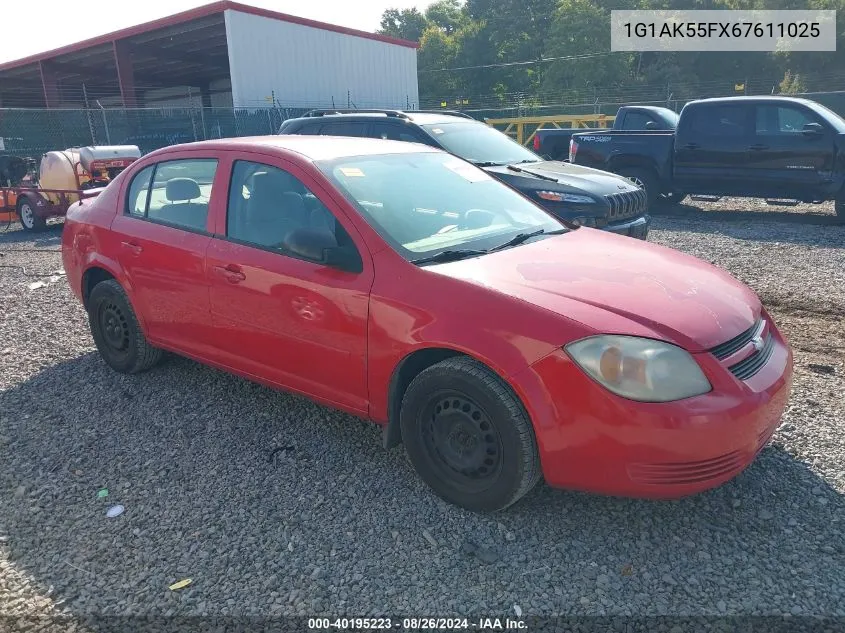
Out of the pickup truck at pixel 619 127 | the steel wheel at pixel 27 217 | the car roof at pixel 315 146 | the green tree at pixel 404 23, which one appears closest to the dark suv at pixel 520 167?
the car roof at pixel 315 146

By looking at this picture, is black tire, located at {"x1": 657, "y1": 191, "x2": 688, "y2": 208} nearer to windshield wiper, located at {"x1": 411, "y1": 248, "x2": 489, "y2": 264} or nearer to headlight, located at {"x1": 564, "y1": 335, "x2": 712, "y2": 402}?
windshield wiper, located at {"x1": 411, "y1": 248, "x2": 489, "y2": 264}

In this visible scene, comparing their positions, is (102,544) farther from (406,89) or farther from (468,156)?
(406,89)

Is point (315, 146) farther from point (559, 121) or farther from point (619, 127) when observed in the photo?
point (559, 121)

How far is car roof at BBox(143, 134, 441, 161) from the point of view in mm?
3775

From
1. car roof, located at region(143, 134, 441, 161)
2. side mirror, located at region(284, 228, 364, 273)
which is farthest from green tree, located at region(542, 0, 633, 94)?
side mirror, located at region(284, 228, 364, 273)

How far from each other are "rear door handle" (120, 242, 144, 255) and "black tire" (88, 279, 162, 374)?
0.35 m

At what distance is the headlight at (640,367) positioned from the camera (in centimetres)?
259

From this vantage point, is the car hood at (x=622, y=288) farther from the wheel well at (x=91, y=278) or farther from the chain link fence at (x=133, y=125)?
the chain link fence at (x=133, y=125)

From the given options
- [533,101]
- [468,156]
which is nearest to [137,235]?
[468,156]

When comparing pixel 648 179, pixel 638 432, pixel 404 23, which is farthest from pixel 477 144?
pixel 404 23

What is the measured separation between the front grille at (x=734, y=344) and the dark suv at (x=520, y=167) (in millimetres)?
3841

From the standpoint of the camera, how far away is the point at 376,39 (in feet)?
103

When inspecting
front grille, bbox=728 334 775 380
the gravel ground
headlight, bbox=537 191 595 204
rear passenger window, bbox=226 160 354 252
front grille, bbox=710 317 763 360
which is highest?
rear passenger window, bbox=226 160 354 252

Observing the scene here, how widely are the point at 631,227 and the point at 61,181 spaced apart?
34.2 ft
